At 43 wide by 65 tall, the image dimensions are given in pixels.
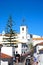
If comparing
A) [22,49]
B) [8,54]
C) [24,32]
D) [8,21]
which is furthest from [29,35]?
[8,54]

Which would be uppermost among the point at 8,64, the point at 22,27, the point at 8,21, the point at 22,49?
the point at 22,27

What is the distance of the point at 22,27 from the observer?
8638cm

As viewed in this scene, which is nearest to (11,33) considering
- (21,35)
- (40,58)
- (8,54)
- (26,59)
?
(26,59)

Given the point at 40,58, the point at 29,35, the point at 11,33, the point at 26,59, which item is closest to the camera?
the point at 40,58

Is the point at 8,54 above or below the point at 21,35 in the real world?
below

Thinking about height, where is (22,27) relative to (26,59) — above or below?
above

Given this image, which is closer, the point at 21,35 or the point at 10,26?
the point at 10,26

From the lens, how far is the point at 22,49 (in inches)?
2756

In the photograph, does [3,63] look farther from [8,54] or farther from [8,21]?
[8,21]

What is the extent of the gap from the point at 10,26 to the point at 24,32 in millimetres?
31933

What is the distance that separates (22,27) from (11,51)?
2184 inches

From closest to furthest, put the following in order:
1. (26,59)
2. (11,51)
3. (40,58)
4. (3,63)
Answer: (3,63)
(11,51)
(40,58)
(26,59)

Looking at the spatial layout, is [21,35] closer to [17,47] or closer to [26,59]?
[17,47]

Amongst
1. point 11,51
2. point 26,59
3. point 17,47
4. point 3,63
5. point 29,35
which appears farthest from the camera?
point 29,35
